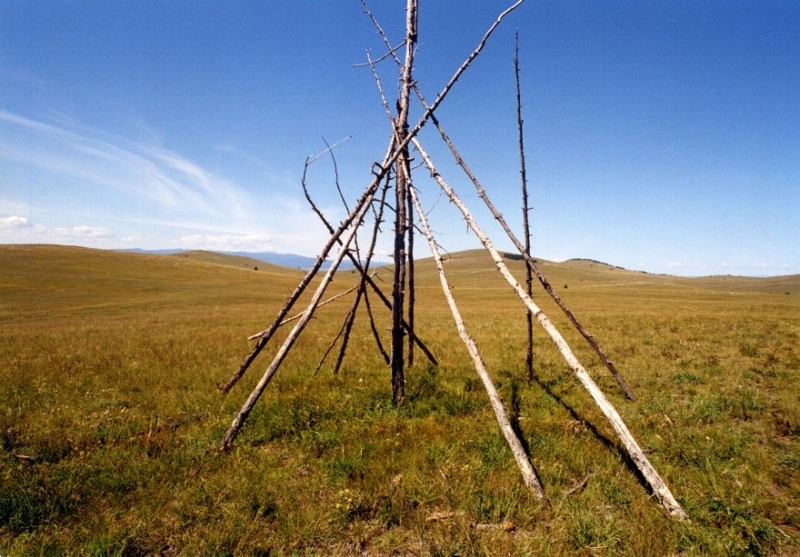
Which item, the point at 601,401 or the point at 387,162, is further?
the point at 387,162

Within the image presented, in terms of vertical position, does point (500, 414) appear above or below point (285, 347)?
below

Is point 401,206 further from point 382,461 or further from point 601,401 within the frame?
point 601,401

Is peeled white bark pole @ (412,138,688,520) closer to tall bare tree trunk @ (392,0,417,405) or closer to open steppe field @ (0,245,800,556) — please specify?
open steppe field @ (0,245,800,556)

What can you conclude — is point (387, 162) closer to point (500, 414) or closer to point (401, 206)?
point (401, 206)

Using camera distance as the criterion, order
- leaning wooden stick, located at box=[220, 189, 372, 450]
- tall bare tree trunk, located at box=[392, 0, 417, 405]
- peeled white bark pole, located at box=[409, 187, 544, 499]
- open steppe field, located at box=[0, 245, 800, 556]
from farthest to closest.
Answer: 1. tall bare tree trunk, located at box=[392, 0, 417, 405]
2. leaning wooden stick, located at box=[220, 189, 372, 450]
3. peeled white bark pole, located at box=[409, 187, 544, 499]
4. open steppe field, located at box=[0, 245, 800, 556]

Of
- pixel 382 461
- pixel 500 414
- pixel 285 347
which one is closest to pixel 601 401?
pixel 500 414

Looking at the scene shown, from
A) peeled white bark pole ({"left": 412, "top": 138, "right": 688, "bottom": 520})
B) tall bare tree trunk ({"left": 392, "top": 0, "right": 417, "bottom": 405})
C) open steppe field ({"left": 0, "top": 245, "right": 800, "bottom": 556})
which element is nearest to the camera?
open steppe field ({"left": 0, "top": 245, "right": 800, "bottom": 556})

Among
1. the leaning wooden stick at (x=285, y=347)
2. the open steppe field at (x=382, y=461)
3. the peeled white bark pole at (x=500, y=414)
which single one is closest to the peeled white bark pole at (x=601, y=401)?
the open steppe field at (x=382, y=461)

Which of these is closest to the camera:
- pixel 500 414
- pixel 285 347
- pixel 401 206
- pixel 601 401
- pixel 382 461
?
pixel 601 401

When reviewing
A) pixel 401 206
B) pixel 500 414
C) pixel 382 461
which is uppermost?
pixel 401 206

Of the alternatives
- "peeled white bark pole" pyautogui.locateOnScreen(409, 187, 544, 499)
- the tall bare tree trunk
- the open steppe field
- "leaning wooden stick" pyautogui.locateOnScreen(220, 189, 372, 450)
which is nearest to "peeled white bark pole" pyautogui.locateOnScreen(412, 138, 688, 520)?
the open steppe field

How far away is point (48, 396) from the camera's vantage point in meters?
7.97

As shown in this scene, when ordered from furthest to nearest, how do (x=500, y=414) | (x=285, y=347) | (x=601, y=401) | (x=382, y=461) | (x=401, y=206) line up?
(x=401, y=206), (x=285, y=347), (x=500, y=414), (x=382, y=461), (x=601, y=401)

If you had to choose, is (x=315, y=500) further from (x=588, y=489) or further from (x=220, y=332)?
(x=220, y=332)
